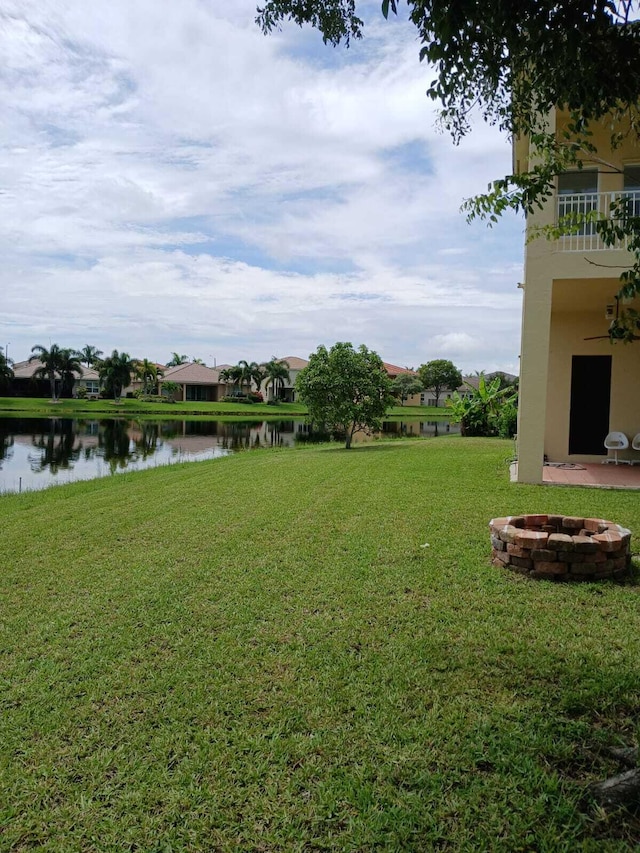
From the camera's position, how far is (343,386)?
20141 mm

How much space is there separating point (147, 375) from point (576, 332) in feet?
224

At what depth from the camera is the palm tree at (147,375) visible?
74.0 metres

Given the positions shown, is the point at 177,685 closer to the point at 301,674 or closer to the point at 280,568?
the point at 301,674

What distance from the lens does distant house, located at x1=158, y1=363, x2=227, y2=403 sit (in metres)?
75.2

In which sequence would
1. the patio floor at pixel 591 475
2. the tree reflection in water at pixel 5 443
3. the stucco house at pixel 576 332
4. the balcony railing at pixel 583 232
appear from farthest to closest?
the tree reflection in water at pixel 5 443, the patio floor at pixel 591 475, the balcony railing at pixel 583 232, the stucco house at pixel 576 332

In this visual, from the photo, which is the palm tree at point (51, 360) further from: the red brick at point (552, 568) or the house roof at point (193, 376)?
the red brick at point (552, 568)

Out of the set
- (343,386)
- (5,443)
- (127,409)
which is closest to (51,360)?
(127,409)

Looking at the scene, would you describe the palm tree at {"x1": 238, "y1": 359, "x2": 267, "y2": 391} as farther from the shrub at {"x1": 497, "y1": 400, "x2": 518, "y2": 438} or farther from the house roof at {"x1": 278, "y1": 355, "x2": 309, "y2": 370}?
the shrub at {"x1": 497, "y1": 400, "x2": 518, "y2": 438}

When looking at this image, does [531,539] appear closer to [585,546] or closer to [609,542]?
[585,546]

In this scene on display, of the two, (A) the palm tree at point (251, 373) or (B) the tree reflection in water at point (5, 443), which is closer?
(B) the tree reflection in water at point (5, 443)

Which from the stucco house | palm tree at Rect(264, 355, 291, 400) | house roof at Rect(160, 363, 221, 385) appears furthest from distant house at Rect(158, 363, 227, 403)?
the stucco house

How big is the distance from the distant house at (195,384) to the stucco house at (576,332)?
64.4 m

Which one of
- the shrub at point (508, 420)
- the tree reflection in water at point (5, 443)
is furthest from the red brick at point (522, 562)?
the tree reflection in water at point (5, 443)

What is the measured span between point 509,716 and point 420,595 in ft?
A: 5.79
